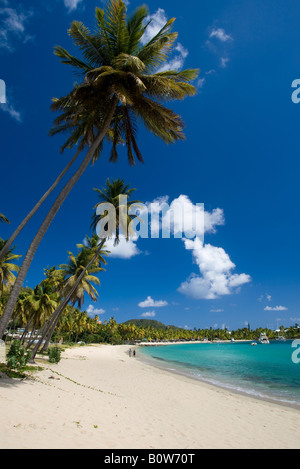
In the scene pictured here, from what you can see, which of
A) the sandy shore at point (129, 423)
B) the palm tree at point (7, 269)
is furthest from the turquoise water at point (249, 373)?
the palm tree at point (7, 269)

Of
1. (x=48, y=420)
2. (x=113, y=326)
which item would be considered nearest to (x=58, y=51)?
(x=48, y=420)

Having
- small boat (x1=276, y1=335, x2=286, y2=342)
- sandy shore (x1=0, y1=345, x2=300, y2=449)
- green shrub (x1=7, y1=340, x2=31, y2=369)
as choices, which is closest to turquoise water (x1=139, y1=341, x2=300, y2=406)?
sandy shore (x1=0, y1=345, x2=300, y2=449)

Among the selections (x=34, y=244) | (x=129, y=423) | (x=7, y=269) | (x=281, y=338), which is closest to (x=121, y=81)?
(x=34, y=244)

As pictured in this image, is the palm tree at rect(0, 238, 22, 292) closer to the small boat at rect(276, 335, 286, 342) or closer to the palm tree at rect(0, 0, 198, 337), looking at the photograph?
the palm tree at rect(0, 0, 198, 337)

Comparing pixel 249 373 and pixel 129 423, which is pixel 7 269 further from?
pixel 249 373

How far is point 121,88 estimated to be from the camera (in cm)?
881

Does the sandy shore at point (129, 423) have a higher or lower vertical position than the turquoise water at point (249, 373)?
higher

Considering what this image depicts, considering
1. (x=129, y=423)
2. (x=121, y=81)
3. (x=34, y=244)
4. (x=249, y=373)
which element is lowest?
(x=249, y=373)

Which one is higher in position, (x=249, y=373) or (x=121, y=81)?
(x=121, y=81)

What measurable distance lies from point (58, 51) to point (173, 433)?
1320 centimetres

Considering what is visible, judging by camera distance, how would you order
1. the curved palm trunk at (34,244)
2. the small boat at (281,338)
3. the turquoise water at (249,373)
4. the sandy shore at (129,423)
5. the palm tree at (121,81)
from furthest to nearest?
the small boat at (281,338)
the turquoise water at (249,373)
the palm tree at (121,81)
the curved palm trunk at (34,244)
the sandy shore at (129,423)

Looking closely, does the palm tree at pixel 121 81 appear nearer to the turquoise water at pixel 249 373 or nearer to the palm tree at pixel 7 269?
the turquoise water at pixel 249 373

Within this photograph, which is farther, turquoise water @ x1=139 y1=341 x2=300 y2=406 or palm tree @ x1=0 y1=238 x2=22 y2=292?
palm tree @ x1=0 y1=238 x2=22 y2=292

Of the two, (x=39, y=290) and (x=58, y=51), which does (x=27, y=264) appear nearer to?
(x=58, y=51)
